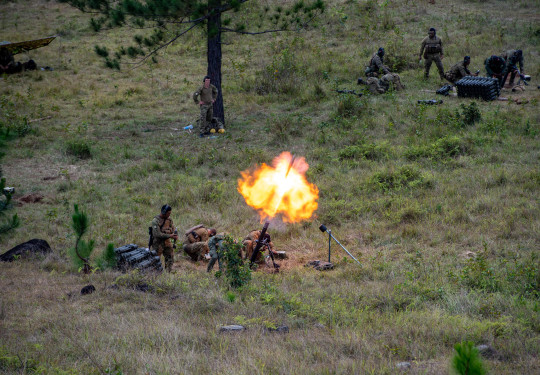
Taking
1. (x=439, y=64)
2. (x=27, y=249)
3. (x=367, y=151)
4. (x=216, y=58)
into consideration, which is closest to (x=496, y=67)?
(x=439, y=64)

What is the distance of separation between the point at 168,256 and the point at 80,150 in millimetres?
7101

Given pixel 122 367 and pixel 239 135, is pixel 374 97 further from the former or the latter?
A: pixel 122 367

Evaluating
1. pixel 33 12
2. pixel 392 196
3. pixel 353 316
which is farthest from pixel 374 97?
pixel 33 12

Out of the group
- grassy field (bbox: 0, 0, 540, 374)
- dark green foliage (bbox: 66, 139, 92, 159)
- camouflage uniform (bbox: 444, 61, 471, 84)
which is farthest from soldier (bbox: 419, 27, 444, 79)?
dark green foliage (bbox: 66, 139, 92, 159)

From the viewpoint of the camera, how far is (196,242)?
9.38 meters

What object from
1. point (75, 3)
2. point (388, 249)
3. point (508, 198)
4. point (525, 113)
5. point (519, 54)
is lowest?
point (388, 249)

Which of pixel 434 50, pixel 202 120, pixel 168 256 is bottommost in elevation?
pixel 168 256

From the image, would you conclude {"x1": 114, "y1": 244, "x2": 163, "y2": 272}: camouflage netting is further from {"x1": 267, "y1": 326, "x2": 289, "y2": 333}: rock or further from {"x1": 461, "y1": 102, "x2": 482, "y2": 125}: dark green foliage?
{"x1": 461, "y1": 102, "x2": 482, "y2": 125}: dark green foliage

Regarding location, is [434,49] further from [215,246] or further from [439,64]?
[215,246]

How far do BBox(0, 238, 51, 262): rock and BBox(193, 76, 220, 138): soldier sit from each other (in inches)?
290

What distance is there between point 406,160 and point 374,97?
4861 millimetres

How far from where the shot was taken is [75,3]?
14.4 m

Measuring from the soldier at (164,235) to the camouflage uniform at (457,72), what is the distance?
493 inches

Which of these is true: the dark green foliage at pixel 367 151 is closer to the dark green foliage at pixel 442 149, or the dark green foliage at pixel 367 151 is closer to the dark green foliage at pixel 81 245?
the dark green foliage at pixel 442 149
